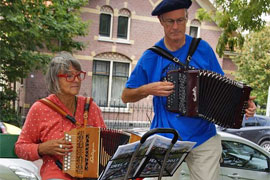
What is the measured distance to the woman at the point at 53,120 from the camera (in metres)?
2.27

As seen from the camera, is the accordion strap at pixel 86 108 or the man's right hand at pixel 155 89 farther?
the accordion strap at pixel 86 108

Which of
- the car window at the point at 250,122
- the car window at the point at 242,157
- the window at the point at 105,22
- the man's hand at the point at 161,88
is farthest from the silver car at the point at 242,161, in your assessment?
the window at the point at 105,22

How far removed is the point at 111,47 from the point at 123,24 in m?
1.31

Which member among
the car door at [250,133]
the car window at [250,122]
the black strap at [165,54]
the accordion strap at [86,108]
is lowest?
A: the car door at [250,133]

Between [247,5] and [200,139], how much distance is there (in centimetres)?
445

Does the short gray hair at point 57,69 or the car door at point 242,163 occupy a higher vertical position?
the short gray hair at point 57,69

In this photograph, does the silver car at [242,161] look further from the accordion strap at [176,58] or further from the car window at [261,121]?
the car window at [261,121]

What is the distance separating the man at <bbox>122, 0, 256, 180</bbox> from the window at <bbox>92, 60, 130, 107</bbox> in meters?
13.2

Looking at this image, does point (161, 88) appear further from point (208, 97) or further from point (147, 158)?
point (147, 158)

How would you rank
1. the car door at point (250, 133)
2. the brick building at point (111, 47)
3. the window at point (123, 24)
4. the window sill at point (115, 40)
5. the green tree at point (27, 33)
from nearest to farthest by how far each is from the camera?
the green tree at point (27, 33) → the car door at point (250, 133) → the brick building at point (111, 47) → the window sill at point (115, 40) → the window at point (123, 24)

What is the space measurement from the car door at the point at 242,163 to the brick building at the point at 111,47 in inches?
422

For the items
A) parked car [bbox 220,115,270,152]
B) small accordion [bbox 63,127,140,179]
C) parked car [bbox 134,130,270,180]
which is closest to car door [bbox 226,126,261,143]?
parked car [bbox 220,115,270,152]

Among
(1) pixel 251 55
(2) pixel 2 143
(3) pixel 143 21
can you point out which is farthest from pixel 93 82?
(2) pixel 2 143

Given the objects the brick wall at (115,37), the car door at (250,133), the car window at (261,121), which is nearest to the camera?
the car door at (250,133)
